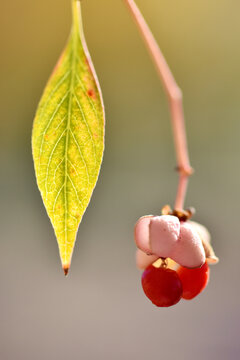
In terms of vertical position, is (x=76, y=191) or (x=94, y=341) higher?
(x=76, y=191)

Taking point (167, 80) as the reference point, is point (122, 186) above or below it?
below

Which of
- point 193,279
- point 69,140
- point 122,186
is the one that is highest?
point 69,140

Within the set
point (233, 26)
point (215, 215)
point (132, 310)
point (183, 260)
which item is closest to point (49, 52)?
point (233, 26)

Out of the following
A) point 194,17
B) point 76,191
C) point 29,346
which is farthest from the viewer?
point 194,17

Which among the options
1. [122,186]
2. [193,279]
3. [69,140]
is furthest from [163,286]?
[122,186]

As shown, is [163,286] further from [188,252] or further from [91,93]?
[91,93]

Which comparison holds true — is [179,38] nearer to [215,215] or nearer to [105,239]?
[215,215]
